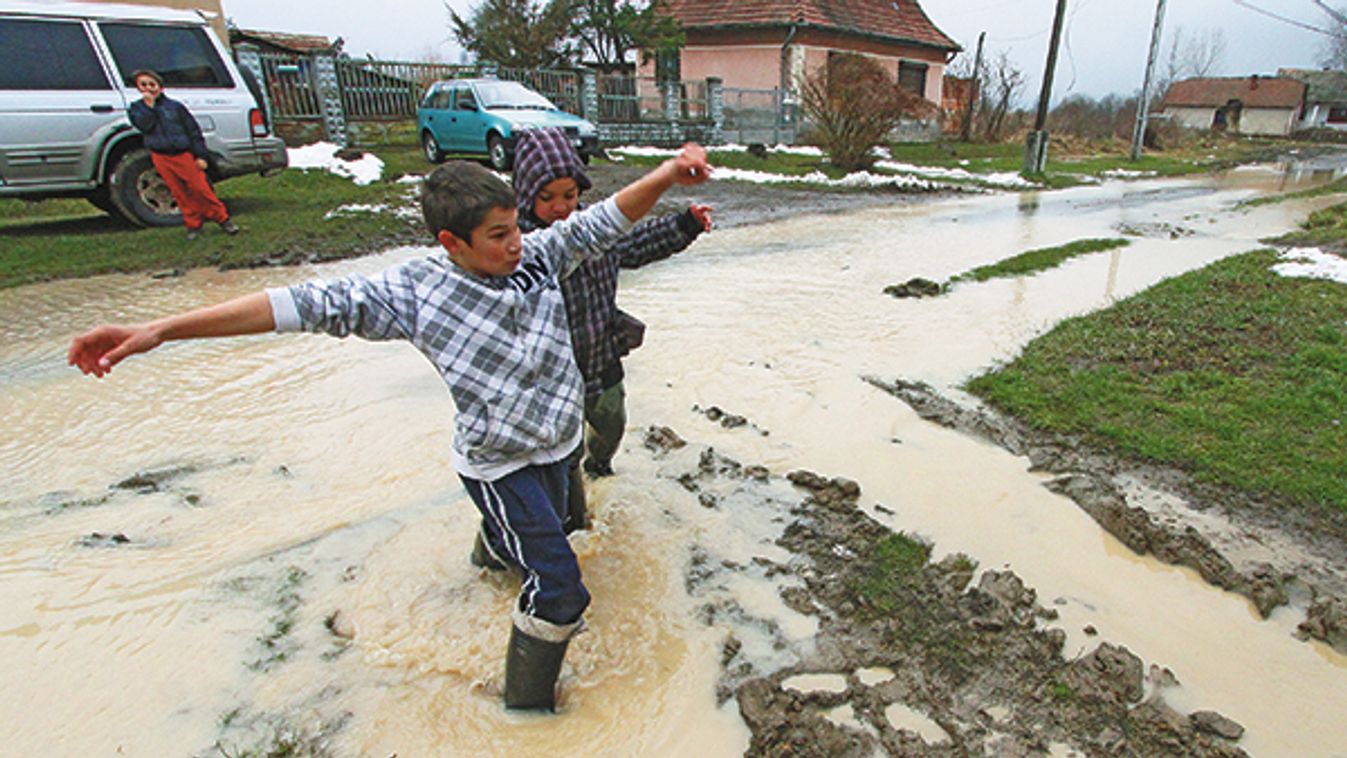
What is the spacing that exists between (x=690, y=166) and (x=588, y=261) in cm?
59

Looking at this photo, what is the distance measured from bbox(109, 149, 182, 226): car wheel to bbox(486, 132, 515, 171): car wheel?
6.13 m

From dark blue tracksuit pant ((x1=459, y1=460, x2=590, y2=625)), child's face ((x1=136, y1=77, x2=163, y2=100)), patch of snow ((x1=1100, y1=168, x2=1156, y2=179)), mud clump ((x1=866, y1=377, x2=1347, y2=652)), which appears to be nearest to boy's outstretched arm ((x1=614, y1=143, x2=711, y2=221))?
dark blue tracksuit pant ((x1=459, y1=460, x2=590, y2=625))

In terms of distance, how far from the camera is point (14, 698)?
2.41 m

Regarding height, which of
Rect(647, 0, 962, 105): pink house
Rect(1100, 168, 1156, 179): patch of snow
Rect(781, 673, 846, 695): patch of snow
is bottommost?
Rect(1100, 168, 1156, 179): patch of snow

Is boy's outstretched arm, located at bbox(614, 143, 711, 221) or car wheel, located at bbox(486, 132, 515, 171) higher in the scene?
boy's outstretched arm, located at bbox(614, 143, 711, 221)

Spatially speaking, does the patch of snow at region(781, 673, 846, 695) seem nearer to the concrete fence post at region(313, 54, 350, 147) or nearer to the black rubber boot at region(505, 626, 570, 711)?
the black rubber boot at region(505, 626, 570, 711)

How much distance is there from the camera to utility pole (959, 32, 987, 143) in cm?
3344

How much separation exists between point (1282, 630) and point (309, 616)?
3.42m

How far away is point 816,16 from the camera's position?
88.2ft

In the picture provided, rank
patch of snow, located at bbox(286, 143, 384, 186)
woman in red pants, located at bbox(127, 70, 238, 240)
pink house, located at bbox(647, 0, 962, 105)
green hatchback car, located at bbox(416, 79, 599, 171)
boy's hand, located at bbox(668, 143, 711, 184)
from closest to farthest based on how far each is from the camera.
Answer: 1. boy's hand, located at bbox(668, 143, 711, 184)
2. woman in red pants, located at bbox(127, 70, 238, 240)
3. patch of snow, located at bbox(286, 143, 384, 186)
4. green hatchback car, located at bbox(416, 79, 599, 171)
5. pink house, located at bbox(647, 0, 962, 105)

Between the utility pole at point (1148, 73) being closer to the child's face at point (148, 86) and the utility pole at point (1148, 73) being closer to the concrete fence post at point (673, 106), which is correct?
the concrete fence post at point (673, 106)

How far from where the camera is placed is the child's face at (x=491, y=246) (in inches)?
79.7

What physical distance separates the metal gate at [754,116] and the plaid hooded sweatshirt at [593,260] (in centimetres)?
2359

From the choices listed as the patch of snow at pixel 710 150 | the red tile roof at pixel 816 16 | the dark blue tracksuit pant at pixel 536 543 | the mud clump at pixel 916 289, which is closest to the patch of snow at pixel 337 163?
the patch of snow at pixel 710 150
